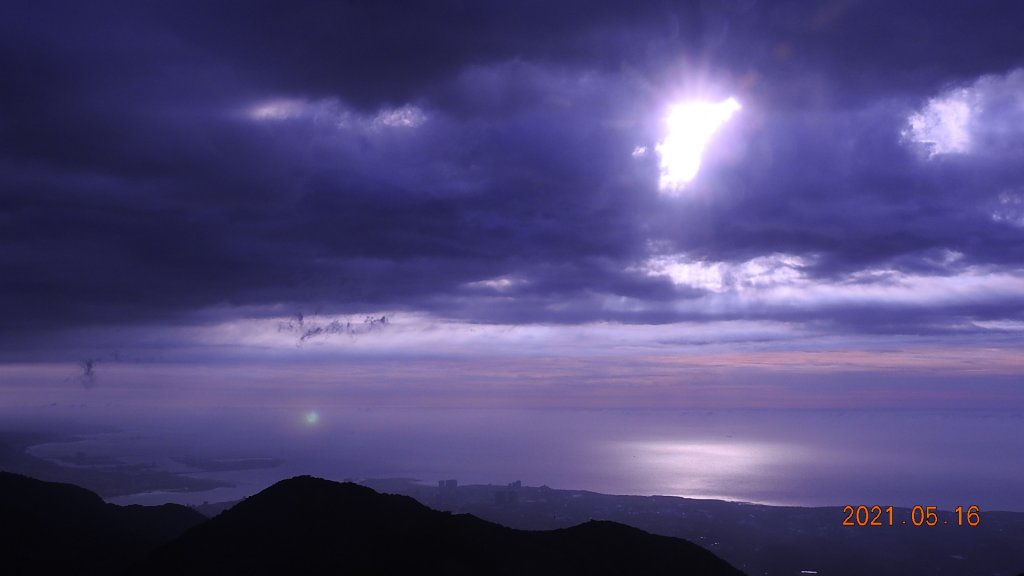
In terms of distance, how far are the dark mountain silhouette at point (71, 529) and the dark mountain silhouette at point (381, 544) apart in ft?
25.0

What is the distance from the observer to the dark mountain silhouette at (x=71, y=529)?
1704 inches

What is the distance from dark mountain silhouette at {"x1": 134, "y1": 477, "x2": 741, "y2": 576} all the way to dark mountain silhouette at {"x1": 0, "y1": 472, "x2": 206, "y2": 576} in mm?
7623

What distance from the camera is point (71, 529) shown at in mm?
50375

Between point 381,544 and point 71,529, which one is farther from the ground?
point 381,544

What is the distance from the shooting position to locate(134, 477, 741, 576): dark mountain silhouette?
3575 centimetres

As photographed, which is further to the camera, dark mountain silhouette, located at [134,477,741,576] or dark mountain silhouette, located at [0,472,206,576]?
dark mountain silhouette, located at [0,472,206,576]

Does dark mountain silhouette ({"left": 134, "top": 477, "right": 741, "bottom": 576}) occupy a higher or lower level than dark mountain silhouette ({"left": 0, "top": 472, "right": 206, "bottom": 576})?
higher

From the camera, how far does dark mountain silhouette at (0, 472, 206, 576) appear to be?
4328 cm

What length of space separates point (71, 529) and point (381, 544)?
1163 inches

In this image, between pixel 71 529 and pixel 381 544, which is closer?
pixel 381 544

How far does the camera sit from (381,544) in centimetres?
3741

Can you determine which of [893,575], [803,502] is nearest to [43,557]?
[893,575]

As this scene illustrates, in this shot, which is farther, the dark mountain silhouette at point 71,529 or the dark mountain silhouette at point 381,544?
the dark mountain silhouette at point 71,529

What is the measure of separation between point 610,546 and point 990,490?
17837cm
